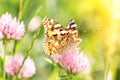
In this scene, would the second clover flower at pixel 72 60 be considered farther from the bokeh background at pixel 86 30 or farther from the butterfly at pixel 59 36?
the bokeh background at pixel 86 30

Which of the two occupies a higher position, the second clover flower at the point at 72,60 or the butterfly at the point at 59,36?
the butterfly at the point at 59,36

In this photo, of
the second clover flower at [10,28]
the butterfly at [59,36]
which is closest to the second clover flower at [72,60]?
the butterfly at [59,36]

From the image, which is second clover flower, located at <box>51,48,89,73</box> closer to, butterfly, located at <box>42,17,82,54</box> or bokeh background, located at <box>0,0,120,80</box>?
butterfly, located at <box>42,17,82,54</box>

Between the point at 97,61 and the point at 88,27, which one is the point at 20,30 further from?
the point at 88,27

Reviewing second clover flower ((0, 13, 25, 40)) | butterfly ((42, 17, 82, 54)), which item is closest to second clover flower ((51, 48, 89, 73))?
butterfly ((42, 17, 82, 54))

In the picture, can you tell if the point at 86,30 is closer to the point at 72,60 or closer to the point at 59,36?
the point at 59,36

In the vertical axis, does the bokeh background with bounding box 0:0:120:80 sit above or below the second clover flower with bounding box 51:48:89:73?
above
